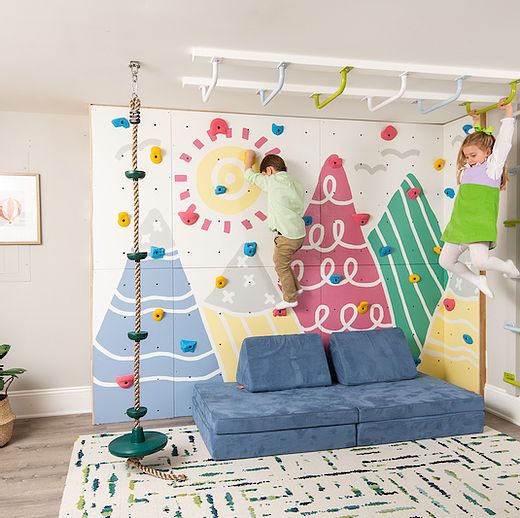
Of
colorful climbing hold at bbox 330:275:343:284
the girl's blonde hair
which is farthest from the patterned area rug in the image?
the girl's blonde hair

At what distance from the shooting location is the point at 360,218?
478cm

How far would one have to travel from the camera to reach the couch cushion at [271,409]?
3.61 metres

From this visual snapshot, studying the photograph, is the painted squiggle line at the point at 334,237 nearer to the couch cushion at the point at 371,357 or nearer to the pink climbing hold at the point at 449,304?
the couch cushion at the point at 371,357

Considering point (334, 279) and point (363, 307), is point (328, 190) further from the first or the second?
point (363, 307)

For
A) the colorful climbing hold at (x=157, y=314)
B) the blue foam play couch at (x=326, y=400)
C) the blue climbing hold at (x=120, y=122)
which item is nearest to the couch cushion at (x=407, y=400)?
the blue foam play couch at (x=326, y=400)

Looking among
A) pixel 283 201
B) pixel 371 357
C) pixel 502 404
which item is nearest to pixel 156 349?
pixel 283 201

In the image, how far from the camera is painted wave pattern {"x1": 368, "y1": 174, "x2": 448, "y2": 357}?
4891mm

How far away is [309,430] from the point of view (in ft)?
12.2

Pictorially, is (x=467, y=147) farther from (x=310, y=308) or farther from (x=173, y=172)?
(x=173, y=172)

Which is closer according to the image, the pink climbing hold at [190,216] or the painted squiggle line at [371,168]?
the pink climbing hold at [190,216]

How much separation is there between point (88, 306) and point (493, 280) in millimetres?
3184

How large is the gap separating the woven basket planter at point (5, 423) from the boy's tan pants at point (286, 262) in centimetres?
212

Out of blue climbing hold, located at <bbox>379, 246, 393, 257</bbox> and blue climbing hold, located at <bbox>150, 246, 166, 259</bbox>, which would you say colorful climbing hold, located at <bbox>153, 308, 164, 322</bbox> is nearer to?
blue climbing hold, located at <bbox>150, 246, 166, 259</bbox>

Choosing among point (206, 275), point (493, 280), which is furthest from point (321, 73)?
point (493, 280)
